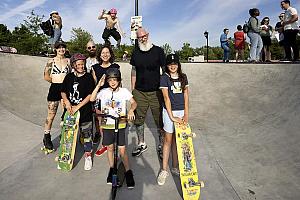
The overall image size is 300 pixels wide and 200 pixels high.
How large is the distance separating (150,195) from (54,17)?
7.32 meters

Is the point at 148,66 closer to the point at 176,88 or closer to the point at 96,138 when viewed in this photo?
the point at 176,88

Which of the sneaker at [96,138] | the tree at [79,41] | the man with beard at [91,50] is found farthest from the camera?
the tree at [79,41]

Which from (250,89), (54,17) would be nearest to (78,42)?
(54,17)

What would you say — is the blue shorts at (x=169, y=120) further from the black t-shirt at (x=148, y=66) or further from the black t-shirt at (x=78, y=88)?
the black t-shirt at (x=78, y=88)

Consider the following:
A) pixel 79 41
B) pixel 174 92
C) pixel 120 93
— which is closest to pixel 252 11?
pixel 174 92

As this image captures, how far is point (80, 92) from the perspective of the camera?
147 inches

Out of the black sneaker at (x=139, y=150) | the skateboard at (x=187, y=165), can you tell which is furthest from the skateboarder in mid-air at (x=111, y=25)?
the skateboard at (x=187, y=165)

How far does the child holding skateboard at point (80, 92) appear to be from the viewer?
12.2ft

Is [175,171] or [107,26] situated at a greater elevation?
[107,26]

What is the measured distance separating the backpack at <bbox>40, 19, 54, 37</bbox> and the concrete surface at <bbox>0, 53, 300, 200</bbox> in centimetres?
161

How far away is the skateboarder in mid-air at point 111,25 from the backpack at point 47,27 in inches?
67.9

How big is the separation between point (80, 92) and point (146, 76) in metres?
1.11

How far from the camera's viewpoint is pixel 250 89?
728 cm

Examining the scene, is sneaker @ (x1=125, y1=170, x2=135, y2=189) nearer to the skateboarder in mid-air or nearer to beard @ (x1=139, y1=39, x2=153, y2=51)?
beard @ (x1=139, y1=39, x2=153, y2=51)
